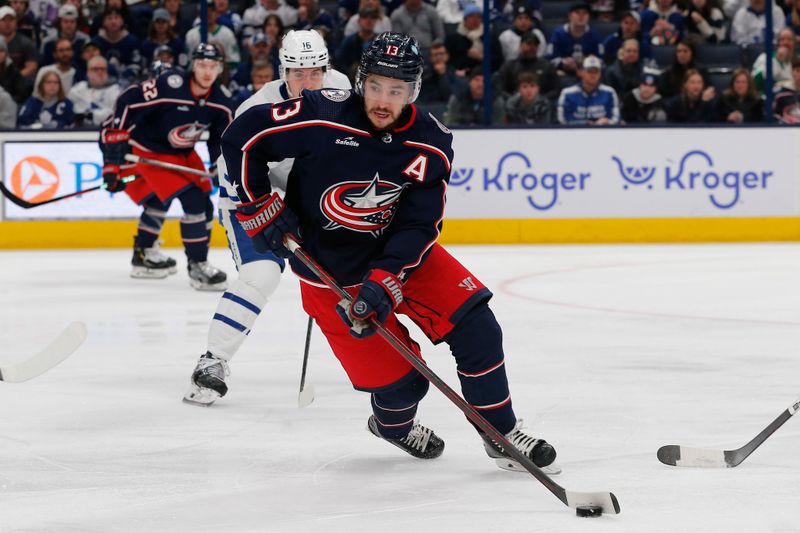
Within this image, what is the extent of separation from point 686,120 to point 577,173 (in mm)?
790

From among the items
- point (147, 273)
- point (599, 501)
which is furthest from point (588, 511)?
point (147, 273)

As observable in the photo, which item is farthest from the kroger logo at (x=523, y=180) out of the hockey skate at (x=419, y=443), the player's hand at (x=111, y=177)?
the hockey skate at (x=419, y=443)

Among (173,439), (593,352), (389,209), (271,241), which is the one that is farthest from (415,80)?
(593,352)

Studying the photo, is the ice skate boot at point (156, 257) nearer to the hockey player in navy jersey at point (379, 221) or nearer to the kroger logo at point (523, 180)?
the kroger logo at point (523, 180)

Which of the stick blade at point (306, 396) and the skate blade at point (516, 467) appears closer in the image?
the skate blade at point (516, 467)

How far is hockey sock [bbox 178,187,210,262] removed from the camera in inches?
241

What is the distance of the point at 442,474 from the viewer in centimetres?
261

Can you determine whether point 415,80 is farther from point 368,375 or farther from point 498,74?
point 498,74

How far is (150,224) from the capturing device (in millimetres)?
6695

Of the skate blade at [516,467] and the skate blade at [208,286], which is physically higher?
the skate blade at [516,467]

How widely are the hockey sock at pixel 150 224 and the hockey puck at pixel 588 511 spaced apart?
4.68m

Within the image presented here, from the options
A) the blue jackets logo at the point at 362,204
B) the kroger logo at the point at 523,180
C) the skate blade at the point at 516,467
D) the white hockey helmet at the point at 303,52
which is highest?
the white hockey helmet at the point at 303,52

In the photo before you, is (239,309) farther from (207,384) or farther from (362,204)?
(362,204)

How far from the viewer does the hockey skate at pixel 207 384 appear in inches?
132
